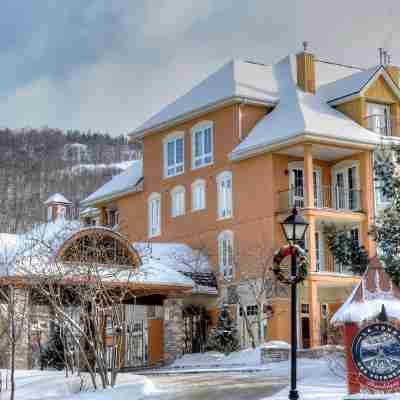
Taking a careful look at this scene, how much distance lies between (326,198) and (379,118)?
13.6 feet

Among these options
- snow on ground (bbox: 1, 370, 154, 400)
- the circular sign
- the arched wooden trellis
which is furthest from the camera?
the arched wooden trellis

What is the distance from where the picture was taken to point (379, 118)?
4028cm

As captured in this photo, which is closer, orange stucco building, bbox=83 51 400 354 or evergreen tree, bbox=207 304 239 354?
evergreen tree, bbox=207 304 239 354

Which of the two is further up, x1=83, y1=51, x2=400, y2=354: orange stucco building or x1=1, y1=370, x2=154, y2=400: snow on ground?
x1=83, y1=51, x2=400, y2=354: orange stucco building

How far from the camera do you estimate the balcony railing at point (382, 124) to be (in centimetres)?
3978

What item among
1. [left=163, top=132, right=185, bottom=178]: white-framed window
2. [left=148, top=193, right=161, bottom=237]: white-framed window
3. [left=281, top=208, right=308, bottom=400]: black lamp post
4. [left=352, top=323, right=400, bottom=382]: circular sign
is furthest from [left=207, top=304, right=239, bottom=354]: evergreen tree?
[left=281, top=208, right=308, bottom=400]: black lamp post

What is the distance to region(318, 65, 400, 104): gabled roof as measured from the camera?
131ft

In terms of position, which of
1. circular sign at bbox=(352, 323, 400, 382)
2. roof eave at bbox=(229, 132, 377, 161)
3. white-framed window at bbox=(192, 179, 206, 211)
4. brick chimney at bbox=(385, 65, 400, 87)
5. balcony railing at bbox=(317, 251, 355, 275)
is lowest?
circular sign at bbox=(352, 323, 400, 382)

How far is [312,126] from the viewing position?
37.2 metres

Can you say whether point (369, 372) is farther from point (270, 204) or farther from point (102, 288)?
point (270, 204)

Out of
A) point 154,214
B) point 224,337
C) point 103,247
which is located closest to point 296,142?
point 224,337

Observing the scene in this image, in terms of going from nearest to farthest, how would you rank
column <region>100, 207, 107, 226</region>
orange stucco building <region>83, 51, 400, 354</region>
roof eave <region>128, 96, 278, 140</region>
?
orange stucco building <region>83, 51, 400, 354</region>, roof eave <region>128, 96, 278, 140</region>, column <region>100, 207, 107, 226</region>

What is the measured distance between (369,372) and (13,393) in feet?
30.8

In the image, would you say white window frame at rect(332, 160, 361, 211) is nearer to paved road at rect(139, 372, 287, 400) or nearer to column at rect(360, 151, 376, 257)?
column at rect(360, 151, 376, 257)
